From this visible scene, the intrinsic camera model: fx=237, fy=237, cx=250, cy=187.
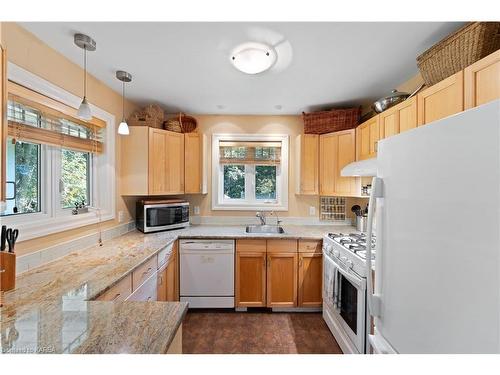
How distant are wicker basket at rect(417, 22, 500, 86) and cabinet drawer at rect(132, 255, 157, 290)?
2.33m

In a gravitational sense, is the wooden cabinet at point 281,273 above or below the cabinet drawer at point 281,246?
below

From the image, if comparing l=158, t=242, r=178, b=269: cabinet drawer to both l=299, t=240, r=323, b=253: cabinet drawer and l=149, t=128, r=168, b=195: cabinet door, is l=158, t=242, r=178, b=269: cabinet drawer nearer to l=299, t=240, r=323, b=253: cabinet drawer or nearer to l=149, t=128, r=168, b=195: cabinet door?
l=149, t=128, r=168, b=195: cabinet door

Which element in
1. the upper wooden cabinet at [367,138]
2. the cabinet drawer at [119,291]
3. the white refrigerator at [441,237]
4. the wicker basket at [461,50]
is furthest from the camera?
the upper wooden cabinet at [367,138]

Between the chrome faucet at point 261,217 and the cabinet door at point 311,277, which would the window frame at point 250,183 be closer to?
the chrome faucet at point 261,217

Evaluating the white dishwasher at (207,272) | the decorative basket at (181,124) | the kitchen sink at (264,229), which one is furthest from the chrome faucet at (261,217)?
the decorative basket at (181,124)

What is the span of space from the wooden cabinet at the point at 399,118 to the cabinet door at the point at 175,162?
2.20m

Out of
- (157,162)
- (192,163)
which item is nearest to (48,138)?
(157,162)

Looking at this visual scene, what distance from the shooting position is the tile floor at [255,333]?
204 cm

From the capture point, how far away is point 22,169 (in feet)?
5.17

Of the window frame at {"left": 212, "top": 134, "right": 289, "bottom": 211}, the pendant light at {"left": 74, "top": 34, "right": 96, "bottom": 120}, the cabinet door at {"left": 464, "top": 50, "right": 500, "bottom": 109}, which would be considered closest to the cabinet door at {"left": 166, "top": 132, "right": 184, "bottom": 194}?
the window frame at {"left": 212, "top": 134, "right": 289, "bottom": 211}
